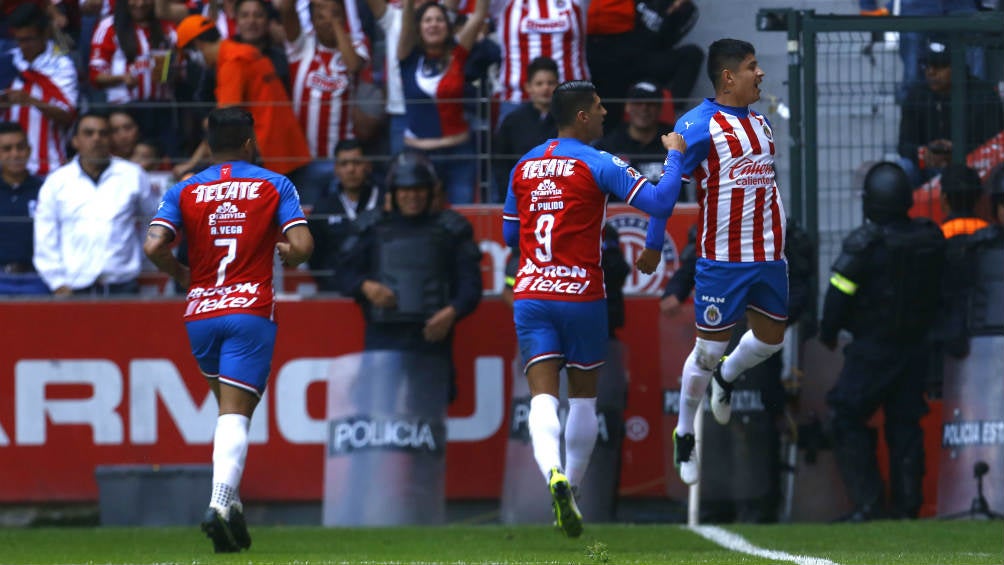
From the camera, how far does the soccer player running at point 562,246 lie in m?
9.14

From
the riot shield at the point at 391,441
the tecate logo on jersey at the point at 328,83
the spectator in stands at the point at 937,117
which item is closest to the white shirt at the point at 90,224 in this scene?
the tecate logo on jersey at the point at 328,83

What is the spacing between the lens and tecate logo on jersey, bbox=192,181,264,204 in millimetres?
9117

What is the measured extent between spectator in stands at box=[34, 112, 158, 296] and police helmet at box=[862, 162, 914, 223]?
16.5 feet

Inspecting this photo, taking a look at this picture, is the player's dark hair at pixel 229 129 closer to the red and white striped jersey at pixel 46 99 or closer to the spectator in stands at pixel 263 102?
the spectator in stands at pixel 263 102

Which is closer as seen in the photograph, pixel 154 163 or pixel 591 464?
pixel 591 464

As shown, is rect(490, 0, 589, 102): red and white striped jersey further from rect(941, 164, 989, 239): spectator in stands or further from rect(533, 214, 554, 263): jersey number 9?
rect(533, 214, 554, 263): jersey number 9

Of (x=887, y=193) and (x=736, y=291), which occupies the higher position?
(x=887, y=193)

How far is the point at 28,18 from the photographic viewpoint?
46.1 feet

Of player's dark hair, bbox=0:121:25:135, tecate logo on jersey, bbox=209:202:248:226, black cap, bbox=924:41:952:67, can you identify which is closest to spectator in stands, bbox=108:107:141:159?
player's dark hair, bbox=0:121:25:135

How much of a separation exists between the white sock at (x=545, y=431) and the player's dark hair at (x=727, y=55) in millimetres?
1884

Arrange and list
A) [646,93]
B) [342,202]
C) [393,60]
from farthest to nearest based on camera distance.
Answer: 1. [393,60]
2. [342,202]
3. [646,93]

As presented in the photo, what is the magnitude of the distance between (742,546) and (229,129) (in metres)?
3.47

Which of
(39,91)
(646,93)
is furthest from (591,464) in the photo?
(39,91)

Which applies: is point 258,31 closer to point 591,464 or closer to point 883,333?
point 591,464
